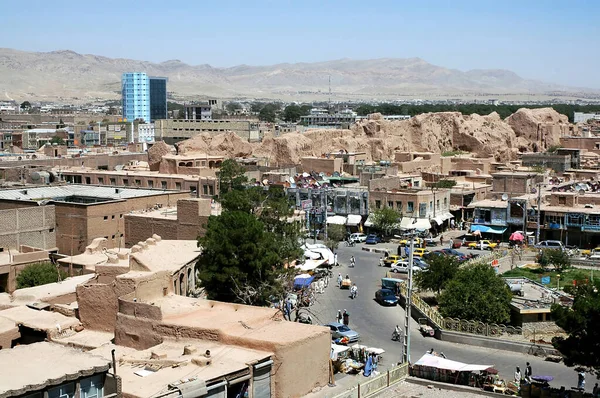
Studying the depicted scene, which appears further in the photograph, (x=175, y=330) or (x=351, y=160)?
(x=351, y=160)

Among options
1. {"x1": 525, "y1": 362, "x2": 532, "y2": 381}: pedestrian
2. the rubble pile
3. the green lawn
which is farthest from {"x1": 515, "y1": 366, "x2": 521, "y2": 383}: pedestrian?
the rubble pile

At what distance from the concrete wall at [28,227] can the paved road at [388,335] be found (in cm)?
1275

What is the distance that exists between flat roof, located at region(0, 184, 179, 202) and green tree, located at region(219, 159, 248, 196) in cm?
675

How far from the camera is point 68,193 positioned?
44.3m

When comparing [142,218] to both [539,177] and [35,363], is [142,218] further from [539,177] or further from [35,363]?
[539,177]

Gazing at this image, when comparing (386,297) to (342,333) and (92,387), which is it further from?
(92,387)

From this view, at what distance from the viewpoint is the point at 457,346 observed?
2688 centimetres

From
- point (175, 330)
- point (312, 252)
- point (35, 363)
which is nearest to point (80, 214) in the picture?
point (312, 252)

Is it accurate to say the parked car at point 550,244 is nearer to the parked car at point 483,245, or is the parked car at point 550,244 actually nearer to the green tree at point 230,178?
the parked car at point 483,245

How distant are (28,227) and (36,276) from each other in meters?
6.51

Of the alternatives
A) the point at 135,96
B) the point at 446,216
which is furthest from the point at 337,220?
the point at 135,96

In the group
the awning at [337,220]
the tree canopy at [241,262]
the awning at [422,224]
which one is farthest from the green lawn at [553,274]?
the awning at [337,220]

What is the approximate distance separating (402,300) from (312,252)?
7004 millimetres

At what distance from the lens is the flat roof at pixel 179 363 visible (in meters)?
17.8
